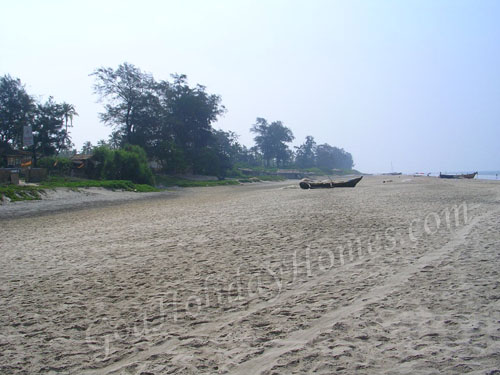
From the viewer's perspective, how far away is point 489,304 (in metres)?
4.44

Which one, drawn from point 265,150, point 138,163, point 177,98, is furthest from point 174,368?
A: point 265,150

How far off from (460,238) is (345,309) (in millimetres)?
5237

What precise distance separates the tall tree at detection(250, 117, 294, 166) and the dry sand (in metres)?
133

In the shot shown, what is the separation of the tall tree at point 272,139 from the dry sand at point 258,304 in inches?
5234

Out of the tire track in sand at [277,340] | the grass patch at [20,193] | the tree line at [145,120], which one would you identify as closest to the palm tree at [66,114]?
the tree line at [145,120]

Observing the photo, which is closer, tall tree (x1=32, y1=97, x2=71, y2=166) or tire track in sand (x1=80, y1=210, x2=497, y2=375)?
tire track in sand (x1=80, y1=210, x2=497, y2=375)

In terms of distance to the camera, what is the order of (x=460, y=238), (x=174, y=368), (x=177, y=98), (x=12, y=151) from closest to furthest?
(x=174, y=368) < (x=460, y=238) < (x=12, y=151) < (x=177, y=98)

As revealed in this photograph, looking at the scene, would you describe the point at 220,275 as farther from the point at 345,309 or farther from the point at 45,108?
the point at 45,108

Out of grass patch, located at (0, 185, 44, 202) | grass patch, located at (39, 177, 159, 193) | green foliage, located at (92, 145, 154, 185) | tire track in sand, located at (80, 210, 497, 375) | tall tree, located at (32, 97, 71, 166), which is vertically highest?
tall tree, located at (32, 97, 71, 166)

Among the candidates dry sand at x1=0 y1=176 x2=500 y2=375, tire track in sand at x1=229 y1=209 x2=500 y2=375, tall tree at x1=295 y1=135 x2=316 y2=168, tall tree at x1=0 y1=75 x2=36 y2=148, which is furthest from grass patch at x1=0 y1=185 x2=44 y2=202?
tall tree at x1=295 y1=135 x2=316 y2=168

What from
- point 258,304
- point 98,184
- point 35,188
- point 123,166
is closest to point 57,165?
point 123,166

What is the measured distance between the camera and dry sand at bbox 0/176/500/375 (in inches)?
139

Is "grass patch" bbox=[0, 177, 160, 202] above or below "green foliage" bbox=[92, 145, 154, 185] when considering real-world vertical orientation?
below

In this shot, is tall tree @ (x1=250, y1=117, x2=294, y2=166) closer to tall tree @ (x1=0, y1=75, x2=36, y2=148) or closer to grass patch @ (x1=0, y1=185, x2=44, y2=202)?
tall tree @ (x1=0, y1=75, x2=36, y2=148)
